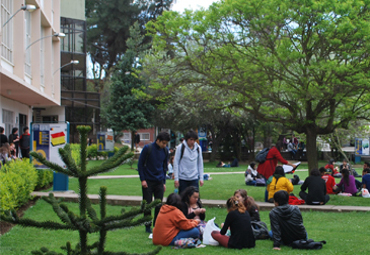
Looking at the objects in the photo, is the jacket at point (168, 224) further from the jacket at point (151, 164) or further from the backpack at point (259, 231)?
the backpack at point (259, 231)

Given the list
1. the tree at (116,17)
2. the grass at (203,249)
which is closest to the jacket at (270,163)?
the grass at (203,249)

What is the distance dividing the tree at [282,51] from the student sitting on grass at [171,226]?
6.24 meters

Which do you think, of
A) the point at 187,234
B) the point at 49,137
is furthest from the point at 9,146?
the point at 187,234

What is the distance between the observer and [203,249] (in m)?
6.88

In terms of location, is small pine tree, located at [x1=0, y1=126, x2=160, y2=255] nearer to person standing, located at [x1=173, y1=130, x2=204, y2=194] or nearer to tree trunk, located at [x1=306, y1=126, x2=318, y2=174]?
person standing, located at [x1=173, y1=130, x2=204, y2=194]

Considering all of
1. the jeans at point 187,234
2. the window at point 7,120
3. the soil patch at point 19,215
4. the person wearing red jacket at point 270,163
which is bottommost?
the soil patch at point 19,215

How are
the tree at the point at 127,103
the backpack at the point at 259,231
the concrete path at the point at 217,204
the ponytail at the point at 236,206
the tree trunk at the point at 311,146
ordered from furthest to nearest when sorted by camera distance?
1. the tree at the point at 127,103
2. the tree trunk at the point at 311,146
3. the concrete path at the point at 217,204
4. the backpack at the point at 259,231
5. the ponytail at the point at 236,206

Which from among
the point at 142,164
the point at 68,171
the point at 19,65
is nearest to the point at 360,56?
the point at 142,164

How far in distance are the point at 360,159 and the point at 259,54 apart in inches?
930

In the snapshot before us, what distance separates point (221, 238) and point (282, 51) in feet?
21.0

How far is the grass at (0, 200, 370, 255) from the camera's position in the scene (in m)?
6.71

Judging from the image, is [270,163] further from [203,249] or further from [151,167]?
[203,249]

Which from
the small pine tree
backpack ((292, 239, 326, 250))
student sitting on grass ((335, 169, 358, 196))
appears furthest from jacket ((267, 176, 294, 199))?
the small pine tree

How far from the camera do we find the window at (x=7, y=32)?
1695cm
